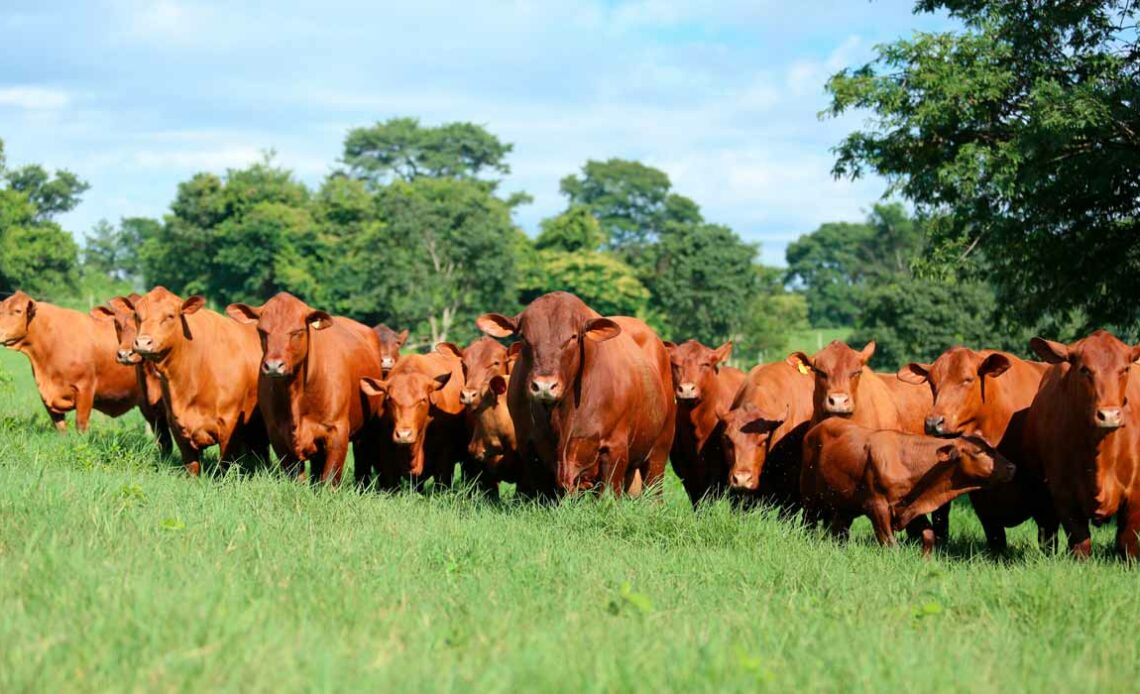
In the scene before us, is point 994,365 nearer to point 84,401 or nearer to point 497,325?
point 497,325

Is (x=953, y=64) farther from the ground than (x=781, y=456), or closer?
farther from the ground

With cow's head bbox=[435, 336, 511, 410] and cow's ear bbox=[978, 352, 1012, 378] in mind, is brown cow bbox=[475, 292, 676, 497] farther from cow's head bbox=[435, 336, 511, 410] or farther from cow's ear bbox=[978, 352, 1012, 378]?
cow's ear bbox=[978, 352, 1012, 378]

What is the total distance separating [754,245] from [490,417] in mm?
52772

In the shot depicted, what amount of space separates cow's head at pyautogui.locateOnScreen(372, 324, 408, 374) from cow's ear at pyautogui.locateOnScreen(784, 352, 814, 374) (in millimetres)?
4303

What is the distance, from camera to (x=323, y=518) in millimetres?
7914

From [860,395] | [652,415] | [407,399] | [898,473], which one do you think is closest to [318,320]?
[407,399]

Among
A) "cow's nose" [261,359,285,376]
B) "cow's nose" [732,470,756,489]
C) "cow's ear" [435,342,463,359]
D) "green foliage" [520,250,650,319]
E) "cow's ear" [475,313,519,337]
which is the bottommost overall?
"cow's nose" [732,470,756,489]

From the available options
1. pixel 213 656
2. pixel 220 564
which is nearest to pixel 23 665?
pixel 213 656

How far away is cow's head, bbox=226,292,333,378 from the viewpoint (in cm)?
960

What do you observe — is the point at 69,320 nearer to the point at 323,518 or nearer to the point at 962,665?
the point at 323,518

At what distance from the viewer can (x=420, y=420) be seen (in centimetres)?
1084

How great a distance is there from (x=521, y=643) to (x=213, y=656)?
1258 millimetres

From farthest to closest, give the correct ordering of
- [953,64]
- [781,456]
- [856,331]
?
[856,331] → [953,64] → [781,456]

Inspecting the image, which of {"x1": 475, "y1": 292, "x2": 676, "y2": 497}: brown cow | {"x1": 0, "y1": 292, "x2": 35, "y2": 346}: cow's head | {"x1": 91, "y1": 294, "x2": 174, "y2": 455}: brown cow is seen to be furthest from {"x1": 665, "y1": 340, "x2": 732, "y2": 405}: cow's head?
{"x1": 0, "y1": 292, "x2": 35, "y2": 346}: cow's head
